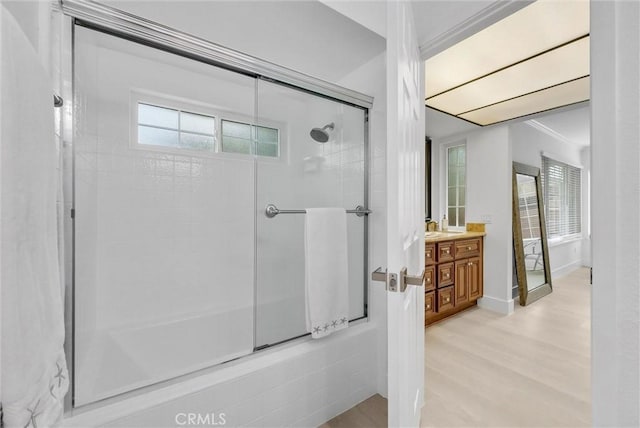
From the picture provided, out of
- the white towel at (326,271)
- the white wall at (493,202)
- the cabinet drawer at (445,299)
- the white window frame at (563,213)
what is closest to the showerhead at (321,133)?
the white towel at (326,271)

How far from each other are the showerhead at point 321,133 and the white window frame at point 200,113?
0.60 feet

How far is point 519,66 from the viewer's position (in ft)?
6.19

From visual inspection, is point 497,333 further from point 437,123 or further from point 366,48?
point 366,48

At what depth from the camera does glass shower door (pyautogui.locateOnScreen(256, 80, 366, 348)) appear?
1.63 m

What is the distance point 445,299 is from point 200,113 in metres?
2.72

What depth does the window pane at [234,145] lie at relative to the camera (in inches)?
77.4

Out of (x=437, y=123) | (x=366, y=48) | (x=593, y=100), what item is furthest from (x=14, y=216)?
(x=437, y=123)

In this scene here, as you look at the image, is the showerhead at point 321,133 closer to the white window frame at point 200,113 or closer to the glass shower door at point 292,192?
the glass shower door at point 292,192

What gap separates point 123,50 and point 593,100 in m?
2.10

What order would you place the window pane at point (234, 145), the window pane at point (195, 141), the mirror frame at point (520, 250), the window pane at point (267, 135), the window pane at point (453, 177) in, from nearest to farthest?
the window pane at point (267, 135), the window pane at point (195, 141), the window pane at point (234, 145), the mirror frame at point (520, 250), the window pane at point (453, 177)

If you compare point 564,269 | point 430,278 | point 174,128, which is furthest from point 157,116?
point 564,269

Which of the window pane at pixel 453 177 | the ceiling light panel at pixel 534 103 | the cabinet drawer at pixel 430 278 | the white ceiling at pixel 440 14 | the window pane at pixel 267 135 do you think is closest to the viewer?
the white ceiling at pixel 440 14

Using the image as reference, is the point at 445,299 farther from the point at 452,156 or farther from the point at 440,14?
the point at 440,14

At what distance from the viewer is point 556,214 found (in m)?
4.34
